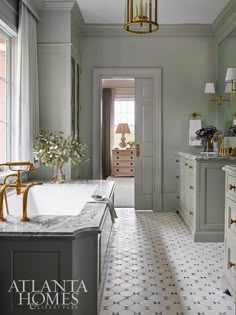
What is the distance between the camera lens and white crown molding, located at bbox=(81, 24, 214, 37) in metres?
5.64

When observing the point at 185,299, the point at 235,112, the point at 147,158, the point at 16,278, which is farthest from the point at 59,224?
the point at 147,158

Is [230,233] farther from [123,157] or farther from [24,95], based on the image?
[123,157]

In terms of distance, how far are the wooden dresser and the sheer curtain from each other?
0.62 feet

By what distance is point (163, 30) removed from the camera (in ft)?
18.6

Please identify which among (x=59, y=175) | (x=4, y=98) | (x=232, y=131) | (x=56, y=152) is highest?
(x=4, y=98)

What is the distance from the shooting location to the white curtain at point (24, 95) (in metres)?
4.00

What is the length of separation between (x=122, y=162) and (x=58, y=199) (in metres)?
7.01

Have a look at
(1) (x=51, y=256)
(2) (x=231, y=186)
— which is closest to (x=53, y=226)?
(1) (x=51, y=256)

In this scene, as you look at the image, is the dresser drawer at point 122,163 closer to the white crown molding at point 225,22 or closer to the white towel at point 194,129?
the white towel at point 194,129

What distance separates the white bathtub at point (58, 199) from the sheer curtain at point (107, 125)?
6871 millimetres

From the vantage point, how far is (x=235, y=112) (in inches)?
188

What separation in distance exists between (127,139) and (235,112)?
21.5 feet

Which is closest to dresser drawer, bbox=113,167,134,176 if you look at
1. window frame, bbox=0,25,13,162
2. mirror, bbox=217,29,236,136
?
mirror, bbox=217,29,236,136

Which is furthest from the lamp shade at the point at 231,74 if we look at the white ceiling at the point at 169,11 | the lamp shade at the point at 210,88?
the white ceiling at the point at 169,11
